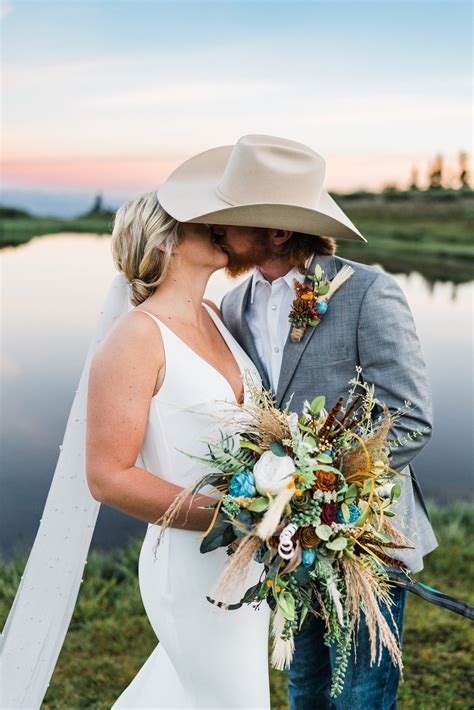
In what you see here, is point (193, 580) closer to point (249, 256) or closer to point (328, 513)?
point (328, 513)

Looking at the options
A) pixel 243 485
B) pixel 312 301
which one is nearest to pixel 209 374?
pixel 312 301

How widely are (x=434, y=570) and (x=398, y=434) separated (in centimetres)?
361

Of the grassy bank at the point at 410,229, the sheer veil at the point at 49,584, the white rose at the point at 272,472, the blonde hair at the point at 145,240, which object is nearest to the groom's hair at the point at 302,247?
the blonde hair at the point at 145,240

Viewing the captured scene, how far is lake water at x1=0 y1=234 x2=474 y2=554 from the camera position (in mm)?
8930

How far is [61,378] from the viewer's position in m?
13.0

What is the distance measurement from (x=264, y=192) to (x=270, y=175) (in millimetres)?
74

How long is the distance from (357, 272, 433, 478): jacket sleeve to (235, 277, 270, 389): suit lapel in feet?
1.49

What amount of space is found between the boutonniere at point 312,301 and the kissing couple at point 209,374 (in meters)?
0.03

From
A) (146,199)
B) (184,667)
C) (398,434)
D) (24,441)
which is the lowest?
(24,441)

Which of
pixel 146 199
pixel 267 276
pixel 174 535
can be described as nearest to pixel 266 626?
pixel 174 535

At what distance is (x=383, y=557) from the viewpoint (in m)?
2.31

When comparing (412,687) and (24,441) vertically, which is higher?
(412,687)

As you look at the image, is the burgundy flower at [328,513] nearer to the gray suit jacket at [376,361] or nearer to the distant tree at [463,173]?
the gray suit jacket at [376,361]

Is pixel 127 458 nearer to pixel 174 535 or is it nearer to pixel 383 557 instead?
pixel 174 535
